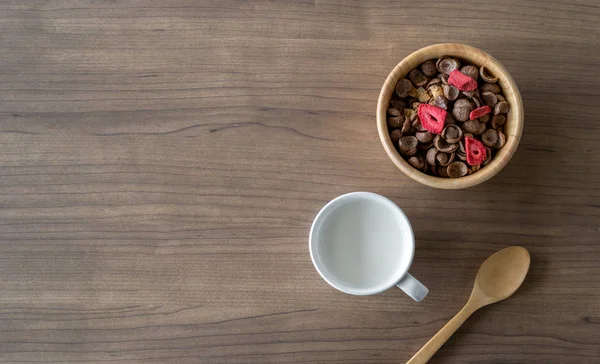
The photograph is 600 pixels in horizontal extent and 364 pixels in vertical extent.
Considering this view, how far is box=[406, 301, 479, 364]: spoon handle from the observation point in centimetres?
61

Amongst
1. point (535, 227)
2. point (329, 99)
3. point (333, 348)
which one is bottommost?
point (333, 348)

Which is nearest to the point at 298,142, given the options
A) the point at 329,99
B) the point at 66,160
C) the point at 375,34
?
the point at 329,99

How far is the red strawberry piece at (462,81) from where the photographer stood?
575 mm

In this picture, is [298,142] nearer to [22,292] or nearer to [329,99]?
[329,99]

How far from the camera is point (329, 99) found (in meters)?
0.65

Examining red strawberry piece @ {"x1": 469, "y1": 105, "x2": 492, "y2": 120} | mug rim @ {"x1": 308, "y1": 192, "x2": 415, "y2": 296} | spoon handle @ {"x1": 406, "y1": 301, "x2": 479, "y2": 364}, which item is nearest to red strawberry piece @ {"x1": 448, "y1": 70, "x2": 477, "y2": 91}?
red strawberry piece @ {"x1": 469, "y1": 105, "x2": 492, "y2": 120}

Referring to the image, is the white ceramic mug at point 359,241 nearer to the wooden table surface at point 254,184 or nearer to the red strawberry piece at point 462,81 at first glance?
the wooden table surface at point 254,184

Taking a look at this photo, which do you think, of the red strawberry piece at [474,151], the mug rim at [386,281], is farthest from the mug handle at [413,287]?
the red strawberry piece at [474,151]

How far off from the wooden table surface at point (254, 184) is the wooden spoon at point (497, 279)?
1cm

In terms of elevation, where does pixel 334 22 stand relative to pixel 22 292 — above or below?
above

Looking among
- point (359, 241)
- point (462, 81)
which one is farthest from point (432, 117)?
point (359, 241)

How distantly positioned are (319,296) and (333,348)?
7 cm

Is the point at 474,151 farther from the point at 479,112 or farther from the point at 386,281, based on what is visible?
the point at 386,281

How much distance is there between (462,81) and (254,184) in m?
0.27
